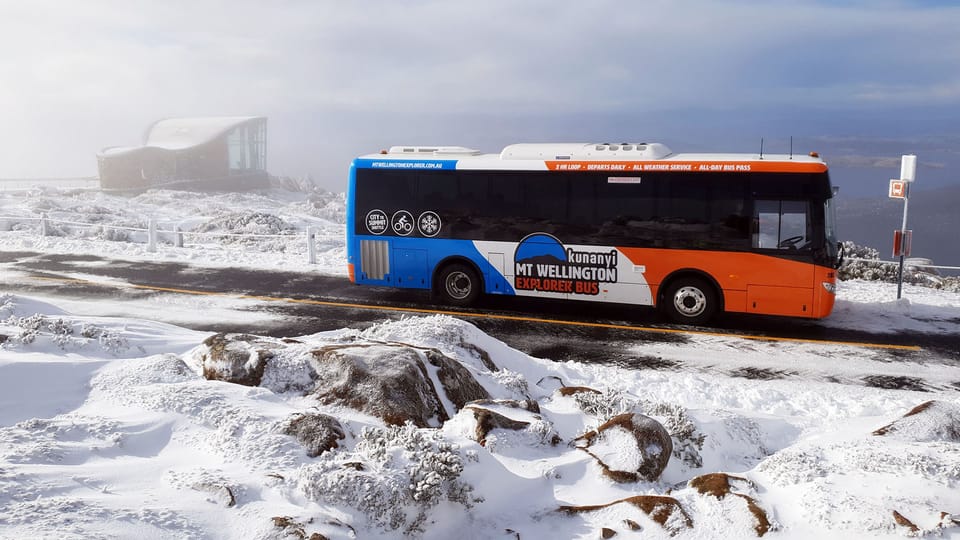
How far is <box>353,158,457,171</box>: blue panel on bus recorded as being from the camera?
14.4 metres

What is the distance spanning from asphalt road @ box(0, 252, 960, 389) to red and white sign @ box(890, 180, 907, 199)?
14.4 ft

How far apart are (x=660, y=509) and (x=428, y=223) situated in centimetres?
1034

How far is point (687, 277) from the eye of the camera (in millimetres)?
13055

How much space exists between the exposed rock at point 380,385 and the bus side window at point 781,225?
780 cm

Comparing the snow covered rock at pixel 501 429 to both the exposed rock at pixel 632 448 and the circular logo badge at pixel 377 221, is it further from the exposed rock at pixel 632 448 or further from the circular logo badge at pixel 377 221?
the circular logo badge at pixel 377 221

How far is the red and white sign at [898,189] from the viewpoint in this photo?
15.6 m

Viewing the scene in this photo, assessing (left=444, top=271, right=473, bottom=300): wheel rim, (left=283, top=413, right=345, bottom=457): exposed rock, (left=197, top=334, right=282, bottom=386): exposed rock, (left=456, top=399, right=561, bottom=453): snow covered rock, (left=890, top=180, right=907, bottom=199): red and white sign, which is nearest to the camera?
(left=283, top=413, right=345, bottom=457): exposed rock

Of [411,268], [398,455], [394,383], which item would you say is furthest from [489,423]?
[411,268]

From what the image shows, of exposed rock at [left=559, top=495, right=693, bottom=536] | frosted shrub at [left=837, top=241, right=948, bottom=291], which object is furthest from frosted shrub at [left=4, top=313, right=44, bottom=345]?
frosted shrub at [left=837, top=241, right=948, bottom=291]

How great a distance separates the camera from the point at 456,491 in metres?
4.76

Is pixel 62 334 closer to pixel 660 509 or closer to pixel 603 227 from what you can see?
pixel 660 509

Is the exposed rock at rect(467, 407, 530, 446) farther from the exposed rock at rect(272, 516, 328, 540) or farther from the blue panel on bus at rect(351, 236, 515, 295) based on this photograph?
the blue panel on bus at rect(351, 236, 515, 295)

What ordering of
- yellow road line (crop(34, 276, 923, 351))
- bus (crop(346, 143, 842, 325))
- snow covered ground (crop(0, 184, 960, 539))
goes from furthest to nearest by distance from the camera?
1. bus (crop(346, 143, 842, 325))
2. yellow road line (crop(34, 276, 923, 351))
3. snow covered ground (crop(0, 184, 960, 539))

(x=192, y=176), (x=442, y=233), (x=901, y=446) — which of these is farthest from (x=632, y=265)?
(x=192, y=176)
